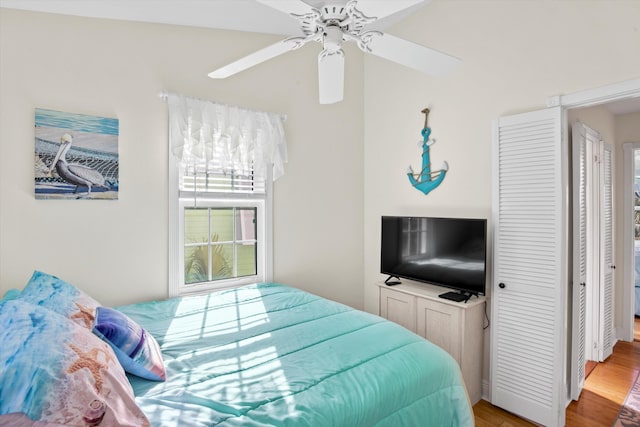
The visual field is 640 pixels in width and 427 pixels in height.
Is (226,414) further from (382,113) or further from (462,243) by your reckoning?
(382,113)

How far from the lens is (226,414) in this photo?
115 centimetres

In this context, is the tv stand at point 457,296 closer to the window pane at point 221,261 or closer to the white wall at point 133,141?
the white wall at point 133,141

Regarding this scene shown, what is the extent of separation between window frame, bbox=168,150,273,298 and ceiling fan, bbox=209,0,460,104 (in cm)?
120

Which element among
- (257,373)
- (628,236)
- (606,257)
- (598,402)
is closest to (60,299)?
(257,373)

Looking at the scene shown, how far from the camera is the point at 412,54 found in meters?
1.56

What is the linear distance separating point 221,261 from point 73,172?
1.27m

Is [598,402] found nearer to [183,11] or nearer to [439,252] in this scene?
[439,252]

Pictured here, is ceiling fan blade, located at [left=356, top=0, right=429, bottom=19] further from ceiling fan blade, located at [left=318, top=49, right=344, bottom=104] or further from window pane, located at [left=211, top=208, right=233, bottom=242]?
window pane, located at [left=211, top=208, right=233, bottom=242]

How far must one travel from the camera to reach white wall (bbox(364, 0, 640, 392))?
2018 mm

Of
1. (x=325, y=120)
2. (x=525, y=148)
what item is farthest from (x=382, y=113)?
(x=525, y=148)

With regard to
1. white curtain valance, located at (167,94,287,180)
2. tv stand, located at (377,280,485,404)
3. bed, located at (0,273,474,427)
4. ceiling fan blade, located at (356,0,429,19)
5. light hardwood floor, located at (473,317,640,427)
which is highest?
ceiling fan blade, located at (356,0,429,19)

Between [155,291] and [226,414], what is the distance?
168cm

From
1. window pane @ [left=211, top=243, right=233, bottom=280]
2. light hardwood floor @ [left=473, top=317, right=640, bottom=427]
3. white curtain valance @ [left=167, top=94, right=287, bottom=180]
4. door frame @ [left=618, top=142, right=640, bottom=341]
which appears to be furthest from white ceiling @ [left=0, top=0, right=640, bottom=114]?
door frame @ [left=618, top=142, right=640, bottom=341]

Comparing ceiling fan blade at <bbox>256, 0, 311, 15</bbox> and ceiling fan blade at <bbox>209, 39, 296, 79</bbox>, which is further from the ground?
ceiling fan blade at <bbox>256, 0, 311, 15</bbox>
